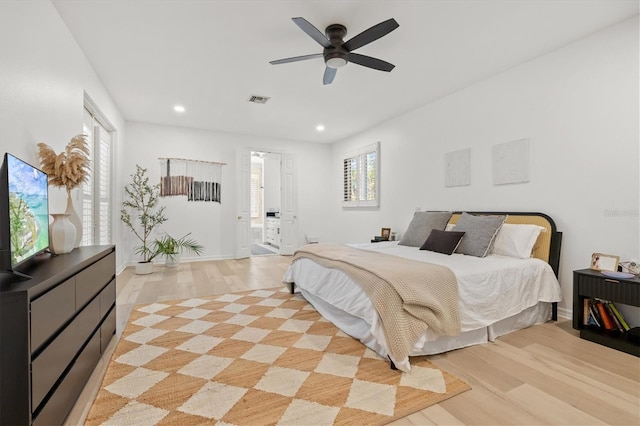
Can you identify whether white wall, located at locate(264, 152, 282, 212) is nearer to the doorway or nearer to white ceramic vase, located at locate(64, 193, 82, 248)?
the doorway

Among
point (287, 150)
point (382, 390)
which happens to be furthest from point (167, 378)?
point (287, 150)

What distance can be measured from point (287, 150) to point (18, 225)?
222 inches

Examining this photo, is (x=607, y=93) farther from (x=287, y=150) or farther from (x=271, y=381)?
(x=287, y=150)

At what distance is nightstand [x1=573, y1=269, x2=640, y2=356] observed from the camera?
7.38 ft

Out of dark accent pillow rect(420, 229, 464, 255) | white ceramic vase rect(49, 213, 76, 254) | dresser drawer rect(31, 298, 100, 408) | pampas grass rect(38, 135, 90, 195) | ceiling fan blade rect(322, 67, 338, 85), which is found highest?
ceiling fan blade rect(322, 67, 338, 85)

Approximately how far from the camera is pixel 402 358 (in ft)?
6.37

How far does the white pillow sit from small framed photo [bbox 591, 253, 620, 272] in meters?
0.46

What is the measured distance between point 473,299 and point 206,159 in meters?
5.39

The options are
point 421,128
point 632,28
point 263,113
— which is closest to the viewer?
point 632,28

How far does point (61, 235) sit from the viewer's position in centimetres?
202

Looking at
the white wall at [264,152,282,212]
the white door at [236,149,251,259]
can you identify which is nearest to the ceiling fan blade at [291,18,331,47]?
the white door at [236,149,251,259]

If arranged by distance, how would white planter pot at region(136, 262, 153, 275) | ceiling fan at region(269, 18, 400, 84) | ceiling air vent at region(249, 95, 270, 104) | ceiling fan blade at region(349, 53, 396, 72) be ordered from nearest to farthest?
ceiling fan at region(269, 18, 400, 84) → ceiling fan blade at region(349, 53, 396, 72) → ceiling air vent at region(249, 95, 270, 104) → white planter pot at region(136, 262, 153, 275)

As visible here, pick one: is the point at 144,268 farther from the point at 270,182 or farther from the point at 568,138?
the point at 568,138

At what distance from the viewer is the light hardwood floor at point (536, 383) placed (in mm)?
1574
